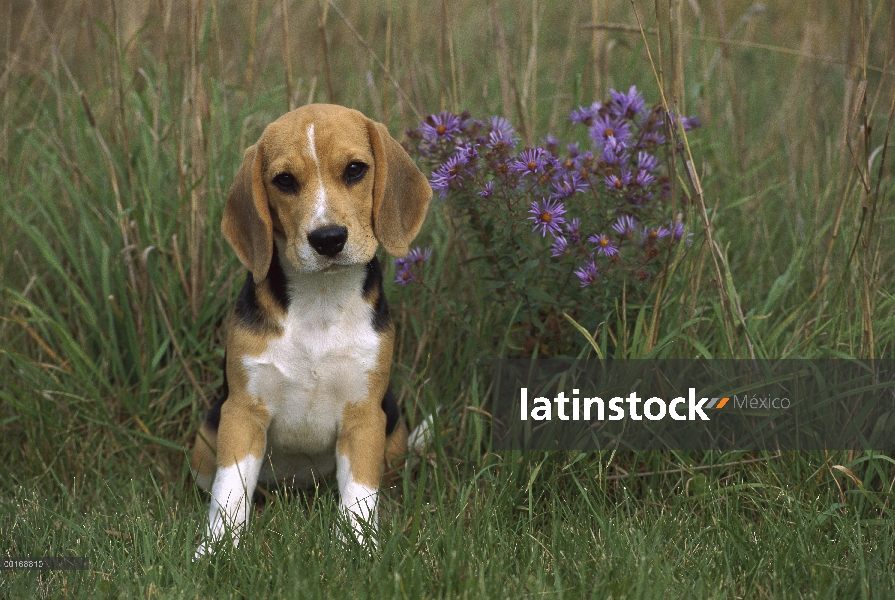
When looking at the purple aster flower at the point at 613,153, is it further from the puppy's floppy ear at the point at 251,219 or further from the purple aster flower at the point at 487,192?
the puppy's floppy ear at the point at 251,219

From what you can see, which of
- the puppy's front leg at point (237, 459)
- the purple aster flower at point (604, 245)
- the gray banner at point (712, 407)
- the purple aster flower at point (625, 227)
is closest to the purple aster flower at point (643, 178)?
the purple aster flower at point (625, 227)

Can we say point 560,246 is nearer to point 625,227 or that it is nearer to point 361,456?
point 625,227

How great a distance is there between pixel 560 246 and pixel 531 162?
35cm

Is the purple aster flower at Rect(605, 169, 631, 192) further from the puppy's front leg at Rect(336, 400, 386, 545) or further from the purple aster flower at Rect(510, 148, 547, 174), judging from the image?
the puppy's front leg at Rect(336, 400, 386, 545)

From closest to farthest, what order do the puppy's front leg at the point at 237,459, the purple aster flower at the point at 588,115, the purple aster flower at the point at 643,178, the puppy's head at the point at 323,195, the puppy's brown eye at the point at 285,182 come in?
the puppy's head at the point at 323,195 < the puppy's brown eye at the point at 285,182 < the puppy's front leg at the point at 237,459 < the purple aster flower at the point at 643,178 < the purple aster flower at the point at 588,115

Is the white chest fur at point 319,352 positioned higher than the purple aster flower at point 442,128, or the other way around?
the purple aster flower at point 442,128

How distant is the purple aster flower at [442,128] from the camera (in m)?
3.91

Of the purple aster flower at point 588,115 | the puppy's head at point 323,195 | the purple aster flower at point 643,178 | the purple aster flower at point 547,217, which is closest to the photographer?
the puppy's head at point 323,195

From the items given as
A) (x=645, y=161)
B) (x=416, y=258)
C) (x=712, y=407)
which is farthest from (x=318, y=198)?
(x=712, y=407)

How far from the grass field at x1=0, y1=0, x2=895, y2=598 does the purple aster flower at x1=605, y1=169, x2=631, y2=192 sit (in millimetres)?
271


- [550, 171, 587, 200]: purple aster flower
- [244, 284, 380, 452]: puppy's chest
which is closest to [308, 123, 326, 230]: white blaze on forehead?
[244, 284, 380, 452]: puppy's chest

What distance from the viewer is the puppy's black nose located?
3.16 m

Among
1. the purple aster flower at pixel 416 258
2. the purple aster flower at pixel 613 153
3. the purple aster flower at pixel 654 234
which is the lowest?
the purple aster flower at pixel 416 258

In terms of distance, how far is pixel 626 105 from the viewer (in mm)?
3957
